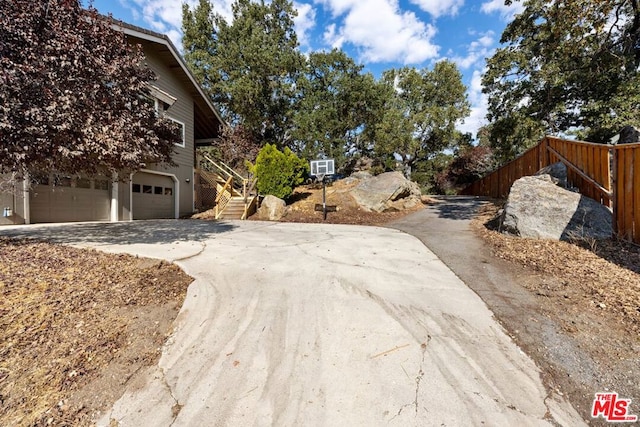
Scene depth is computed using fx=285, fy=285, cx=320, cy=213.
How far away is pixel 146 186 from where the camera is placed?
12.1 m

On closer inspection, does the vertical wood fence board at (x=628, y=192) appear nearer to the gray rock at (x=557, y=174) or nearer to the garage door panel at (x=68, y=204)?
the gray rock at (x=557, y=174)

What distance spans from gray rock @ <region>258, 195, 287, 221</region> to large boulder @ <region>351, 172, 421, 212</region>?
3401mm

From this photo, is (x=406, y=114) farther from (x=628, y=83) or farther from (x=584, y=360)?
(x=584, y=360)

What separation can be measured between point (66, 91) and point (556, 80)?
1503 cm

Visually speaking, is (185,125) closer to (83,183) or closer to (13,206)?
(83,183)

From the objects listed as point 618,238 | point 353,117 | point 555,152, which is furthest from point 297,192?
point 618,238

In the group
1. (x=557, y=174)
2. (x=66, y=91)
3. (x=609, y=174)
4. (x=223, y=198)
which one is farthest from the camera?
(x=223, y=198)

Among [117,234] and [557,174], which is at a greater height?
[557,174]

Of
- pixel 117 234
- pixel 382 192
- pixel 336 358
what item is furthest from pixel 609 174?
pixel 117 234

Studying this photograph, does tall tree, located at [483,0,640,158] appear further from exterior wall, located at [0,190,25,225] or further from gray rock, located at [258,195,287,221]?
exterior wall, located at [0,190,25,225]

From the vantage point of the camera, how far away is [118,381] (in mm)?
2295

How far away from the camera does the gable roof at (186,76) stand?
1043 cm

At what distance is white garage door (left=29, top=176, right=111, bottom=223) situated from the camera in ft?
29.9

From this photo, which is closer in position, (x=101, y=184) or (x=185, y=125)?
(x=101, y=184)
